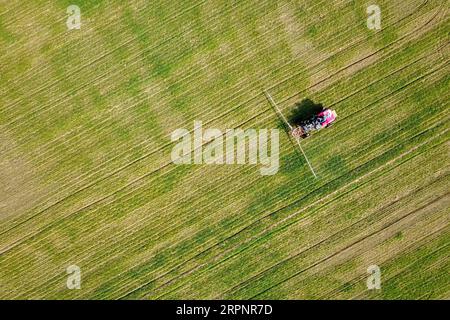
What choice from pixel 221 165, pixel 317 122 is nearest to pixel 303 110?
pixel 317 122

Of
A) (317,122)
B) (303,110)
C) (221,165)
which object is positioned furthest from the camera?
(221,165)

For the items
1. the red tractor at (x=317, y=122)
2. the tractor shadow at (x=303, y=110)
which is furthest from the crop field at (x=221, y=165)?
the red tractor at (x=317, y=122)

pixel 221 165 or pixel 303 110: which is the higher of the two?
pixel 303 110

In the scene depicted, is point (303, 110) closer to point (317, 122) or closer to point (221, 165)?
point (317, 122)

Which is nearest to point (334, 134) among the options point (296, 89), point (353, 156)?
point (353, 156)

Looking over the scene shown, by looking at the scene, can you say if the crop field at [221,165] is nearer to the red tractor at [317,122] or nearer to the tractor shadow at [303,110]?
the tractor shadow at [303,110]

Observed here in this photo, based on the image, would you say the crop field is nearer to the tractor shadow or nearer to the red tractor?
the tractor shadow

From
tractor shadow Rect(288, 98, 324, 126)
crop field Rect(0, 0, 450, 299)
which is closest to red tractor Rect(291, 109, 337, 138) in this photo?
tractor shadow Rect(288, 98, 324, 126)
